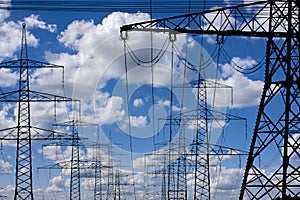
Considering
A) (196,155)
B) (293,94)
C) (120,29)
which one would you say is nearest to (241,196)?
(293,94)

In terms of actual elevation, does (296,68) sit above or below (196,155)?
above

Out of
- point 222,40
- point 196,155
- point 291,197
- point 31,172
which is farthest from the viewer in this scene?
point 196,155

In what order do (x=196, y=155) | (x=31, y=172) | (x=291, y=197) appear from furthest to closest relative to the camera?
(x=196, y=155) < (x=31, y=172) < (x=291, y=197)

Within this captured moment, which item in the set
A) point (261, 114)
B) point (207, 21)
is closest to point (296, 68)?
point (261, 114)

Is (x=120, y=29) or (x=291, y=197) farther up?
(x=120, y=29)

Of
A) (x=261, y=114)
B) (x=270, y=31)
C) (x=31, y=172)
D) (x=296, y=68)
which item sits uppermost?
(x=270, y=31)

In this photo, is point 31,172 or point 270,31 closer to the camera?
point 270,31

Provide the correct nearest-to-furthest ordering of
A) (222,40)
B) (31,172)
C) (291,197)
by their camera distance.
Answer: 1. (291,197)
2. (222,40)
3. (31,172)

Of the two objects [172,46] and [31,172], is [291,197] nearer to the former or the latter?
[172,46]

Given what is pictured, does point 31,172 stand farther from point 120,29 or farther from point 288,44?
point 288,44
